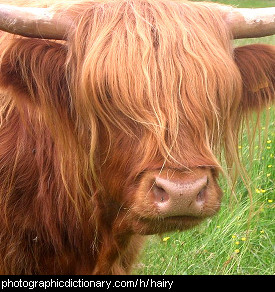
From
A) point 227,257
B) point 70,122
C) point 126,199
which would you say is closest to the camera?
point 126,199

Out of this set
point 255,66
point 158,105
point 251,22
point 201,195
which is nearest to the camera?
point 201,195

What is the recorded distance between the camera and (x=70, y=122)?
10.8 ft

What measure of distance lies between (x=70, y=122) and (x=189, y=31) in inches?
31.4

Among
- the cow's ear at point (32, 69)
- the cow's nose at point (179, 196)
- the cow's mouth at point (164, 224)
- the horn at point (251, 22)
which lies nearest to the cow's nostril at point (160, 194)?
the cow's nose at point (179, 196)

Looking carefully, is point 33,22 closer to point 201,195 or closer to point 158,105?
point 158,105

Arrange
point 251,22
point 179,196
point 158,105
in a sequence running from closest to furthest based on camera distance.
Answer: point 179,196 < point 158,105 < point 251,22

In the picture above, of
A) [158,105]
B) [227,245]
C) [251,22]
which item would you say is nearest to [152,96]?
[158,105]

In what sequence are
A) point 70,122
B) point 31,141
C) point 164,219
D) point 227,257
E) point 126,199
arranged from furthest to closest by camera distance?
point 227,257 → point 31,141 → point 70,122 → point 126,199 → point 164,219

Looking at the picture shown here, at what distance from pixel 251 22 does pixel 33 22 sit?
45.7 inches

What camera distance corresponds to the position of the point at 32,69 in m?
3.09

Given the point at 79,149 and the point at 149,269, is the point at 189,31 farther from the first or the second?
the point at 149,269

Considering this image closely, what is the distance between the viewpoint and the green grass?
4.58 m

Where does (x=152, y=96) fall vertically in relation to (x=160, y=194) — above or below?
above

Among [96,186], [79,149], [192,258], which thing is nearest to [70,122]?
[79,149]
